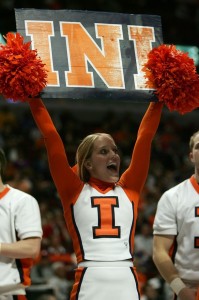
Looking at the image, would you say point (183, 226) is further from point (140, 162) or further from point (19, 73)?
point (19, 73)

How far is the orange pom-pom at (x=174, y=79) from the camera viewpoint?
399cm

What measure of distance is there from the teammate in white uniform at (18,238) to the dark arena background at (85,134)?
2481 millimetres

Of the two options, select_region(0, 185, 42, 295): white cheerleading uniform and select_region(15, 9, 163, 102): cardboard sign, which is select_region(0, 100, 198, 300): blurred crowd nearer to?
select_region(0, 185, 42, 295): white cheerleading uniform

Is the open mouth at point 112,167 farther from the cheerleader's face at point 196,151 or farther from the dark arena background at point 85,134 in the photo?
the dark arena background at point 85,134

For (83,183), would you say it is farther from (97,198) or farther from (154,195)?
(154,195)

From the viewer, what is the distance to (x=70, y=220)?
3881mm

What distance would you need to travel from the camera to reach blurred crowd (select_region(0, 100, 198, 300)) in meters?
7.81

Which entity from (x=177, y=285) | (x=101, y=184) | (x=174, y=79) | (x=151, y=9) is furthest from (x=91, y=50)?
(x=151, y=9)

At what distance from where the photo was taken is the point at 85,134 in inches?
505

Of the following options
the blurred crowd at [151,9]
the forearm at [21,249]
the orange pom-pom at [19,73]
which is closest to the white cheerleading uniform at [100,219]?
the orange pom-pom at [19,73]

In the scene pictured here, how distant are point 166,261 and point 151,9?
1056 centimetres

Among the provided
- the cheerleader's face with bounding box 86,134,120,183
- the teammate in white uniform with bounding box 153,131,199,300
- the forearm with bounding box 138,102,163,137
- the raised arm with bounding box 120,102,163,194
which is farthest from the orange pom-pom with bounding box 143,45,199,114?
the cheerleader's face with bounding box 86,134,120,183

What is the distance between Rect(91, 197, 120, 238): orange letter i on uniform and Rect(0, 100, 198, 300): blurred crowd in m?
2.51

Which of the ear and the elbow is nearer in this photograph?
the elbow
